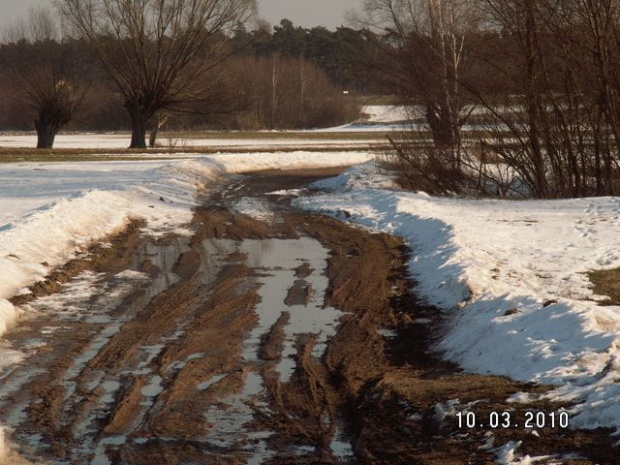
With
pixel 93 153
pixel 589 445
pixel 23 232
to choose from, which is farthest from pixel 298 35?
pixel 589 445

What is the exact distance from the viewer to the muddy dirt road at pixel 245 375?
6.28 m

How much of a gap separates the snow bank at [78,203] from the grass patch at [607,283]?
645 centimetres

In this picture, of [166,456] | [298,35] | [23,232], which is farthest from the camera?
[298,35]

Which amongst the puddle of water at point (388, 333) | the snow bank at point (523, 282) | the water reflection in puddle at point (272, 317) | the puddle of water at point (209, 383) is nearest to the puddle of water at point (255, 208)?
the snow bank at point (523, 282)

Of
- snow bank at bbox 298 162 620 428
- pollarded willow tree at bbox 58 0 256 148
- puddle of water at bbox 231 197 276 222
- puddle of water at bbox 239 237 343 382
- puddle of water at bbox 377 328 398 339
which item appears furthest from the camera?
pollarded willow tree at bbox 58 0 256 148

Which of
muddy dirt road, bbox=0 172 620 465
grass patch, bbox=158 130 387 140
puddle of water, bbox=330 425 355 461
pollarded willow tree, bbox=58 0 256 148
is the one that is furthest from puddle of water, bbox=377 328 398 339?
grass patch, bbox=158 130 387 140

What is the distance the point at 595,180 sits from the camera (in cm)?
2377

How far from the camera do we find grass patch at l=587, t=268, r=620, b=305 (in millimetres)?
10638

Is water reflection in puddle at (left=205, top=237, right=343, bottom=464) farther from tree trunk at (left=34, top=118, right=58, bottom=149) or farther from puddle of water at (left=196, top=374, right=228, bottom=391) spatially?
tree trunk at (left=34, top=118, right=58, bottom=149)

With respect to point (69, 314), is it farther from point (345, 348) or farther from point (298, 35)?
point (298, 35)

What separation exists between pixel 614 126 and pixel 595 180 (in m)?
2.19

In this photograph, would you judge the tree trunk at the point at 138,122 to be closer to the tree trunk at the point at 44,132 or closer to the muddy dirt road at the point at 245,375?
the tree trunk at the point at 44,132

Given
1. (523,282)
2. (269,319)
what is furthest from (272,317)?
(523,282)

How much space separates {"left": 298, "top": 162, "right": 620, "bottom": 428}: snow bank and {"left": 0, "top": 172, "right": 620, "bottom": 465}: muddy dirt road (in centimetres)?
32
